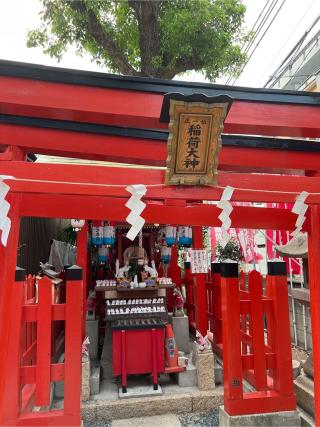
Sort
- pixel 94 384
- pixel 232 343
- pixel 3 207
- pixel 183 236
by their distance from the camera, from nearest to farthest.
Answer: pixel 3 207 → pixel 232 343 → pixel 94 384 → pixel 183 236

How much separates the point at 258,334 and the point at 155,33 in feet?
22.1

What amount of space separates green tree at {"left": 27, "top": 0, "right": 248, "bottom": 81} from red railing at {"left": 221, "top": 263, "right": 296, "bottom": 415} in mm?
5652

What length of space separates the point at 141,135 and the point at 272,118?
1.36 metres

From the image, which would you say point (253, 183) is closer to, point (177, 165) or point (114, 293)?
point (177, 165)

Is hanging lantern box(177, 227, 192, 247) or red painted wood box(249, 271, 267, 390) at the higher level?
hanging lantern box(177, 227, 192, 247)

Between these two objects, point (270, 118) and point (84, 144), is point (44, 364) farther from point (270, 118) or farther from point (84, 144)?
point (270, 118)

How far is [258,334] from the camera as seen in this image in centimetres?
447

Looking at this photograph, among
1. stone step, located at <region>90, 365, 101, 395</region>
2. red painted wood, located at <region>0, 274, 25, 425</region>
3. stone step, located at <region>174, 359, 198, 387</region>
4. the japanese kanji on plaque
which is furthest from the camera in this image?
the japanese kanji on plaque

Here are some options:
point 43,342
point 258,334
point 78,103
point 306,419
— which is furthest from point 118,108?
point 306,419

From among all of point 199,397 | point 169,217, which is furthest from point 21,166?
point 199,397

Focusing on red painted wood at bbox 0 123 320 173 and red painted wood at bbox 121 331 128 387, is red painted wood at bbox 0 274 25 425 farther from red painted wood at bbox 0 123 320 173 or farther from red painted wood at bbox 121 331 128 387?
red painted wood at bbox 121 331 128 387

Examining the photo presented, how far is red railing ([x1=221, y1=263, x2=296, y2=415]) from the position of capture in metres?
4.31

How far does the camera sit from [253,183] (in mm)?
3100

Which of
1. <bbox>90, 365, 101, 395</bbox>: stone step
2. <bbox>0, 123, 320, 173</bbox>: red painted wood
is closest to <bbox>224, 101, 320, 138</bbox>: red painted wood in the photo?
<bbox>0, 123, 320, 173</bbox>: red painted wood
